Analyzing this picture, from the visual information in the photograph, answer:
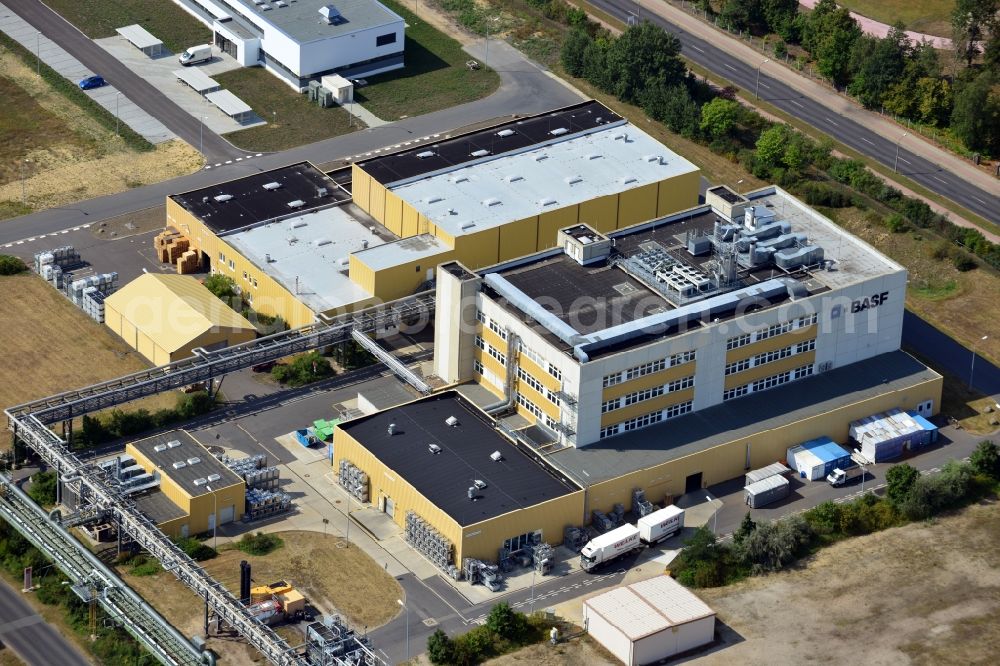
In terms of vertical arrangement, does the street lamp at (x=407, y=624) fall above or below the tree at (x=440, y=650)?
below

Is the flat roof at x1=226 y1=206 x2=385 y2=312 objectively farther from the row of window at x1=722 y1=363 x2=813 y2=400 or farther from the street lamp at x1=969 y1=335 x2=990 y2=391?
the street lamp at x1=969 y1=335 x2=990 y2=391

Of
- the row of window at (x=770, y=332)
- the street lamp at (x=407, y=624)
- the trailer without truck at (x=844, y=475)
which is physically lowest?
the street lamp at (x=407, y=624)

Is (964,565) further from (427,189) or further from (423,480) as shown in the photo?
(427,189)

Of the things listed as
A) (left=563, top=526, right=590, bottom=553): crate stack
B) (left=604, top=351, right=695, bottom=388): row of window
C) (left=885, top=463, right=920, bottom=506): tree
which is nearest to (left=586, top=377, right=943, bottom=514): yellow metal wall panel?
(left=563, top=526, right=590, bottom=553): crate stack

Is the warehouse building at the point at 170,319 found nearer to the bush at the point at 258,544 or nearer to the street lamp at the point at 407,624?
the bush at the point at 258,544

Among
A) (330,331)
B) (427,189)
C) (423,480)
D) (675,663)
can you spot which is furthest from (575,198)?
(675,663)

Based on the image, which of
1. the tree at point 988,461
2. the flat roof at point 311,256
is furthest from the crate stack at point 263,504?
the tree at point 988,461
